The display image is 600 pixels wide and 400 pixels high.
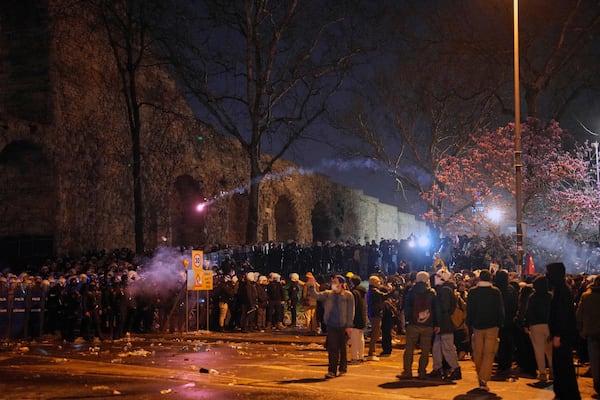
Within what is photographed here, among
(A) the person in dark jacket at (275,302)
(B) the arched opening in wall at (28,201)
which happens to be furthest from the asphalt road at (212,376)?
(B) the arched opening in wall at (28,201)

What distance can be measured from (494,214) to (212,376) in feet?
51.7

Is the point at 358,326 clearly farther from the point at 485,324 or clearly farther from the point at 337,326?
the point at 485,324

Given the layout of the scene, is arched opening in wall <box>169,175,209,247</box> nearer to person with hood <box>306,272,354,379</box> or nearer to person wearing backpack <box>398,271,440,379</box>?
→ person with hood <box>306,272,354,379</box>

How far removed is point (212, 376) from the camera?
11.0 meters

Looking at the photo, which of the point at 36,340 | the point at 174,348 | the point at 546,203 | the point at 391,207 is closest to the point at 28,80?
the point at 36,340

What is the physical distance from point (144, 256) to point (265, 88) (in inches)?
295

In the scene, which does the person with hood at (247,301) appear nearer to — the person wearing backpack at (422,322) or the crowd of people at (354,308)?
the crowd of people at (354,308)

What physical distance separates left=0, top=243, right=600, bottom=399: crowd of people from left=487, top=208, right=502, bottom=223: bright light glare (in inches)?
91.9

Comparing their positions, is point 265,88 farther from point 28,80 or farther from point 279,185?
point 279,185

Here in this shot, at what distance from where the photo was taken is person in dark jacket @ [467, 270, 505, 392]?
9859mm

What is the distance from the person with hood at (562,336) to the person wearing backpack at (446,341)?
2237 mm

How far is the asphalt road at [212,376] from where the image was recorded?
9.43 meters

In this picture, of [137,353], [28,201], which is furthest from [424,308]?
[28,201]

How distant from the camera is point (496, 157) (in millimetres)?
24781
